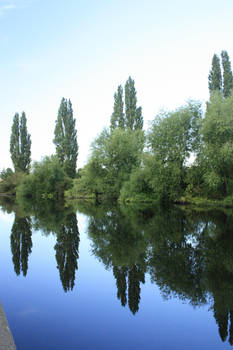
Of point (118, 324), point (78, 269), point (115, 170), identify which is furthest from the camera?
point (115, 170)

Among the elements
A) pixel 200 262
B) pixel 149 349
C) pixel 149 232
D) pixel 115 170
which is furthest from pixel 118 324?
pixel 115 170

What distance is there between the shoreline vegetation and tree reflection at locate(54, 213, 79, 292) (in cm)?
1681

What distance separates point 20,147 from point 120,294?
175 feet

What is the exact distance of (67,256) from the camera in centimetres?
785

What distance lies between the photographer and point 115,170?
1506 inches

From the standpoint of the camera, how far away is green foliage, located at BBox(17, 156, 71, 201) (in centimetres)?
5006

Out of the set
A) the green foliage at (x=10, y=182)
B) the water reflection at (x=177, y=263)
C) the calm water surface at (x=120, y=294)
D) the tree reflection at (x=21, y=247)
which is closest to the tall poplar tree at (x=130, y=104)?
the green foliage at (x=10, y=182)

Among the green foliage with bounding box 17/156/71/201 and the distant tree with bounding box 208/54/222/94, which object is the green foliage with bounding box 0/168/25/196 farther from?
the distant tree with bounding box 208/54/222/94

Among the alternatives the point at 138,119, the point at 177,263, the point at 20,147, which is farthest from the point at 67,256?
the point at 20,147

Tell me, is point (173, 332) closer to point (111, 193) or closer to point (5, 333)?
point (5, 333)

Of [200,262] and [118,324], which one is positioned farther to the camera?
[200,262]

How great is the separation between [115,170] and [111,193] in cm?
362

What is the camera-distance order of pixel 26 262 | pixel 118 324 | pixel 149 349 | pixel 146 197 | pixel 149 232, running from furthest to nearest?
pixel 146 197
pixel 149 232
pixel 26 262
pixel 118 324
pixel 149 349

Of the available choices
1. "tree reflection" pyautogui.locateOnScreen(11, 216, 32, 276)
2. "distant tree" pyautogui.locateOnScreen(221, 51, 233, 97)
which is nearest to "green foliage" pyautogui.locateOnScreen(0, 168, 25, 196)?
"distant tree" pyautogui.locateOnScreen(221, 51, 233, 97)
